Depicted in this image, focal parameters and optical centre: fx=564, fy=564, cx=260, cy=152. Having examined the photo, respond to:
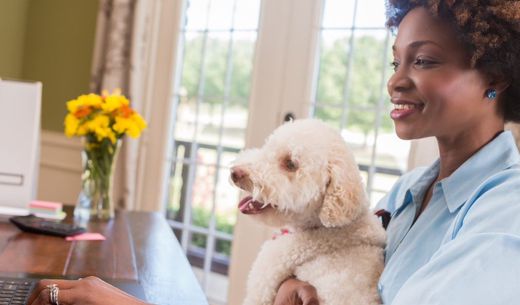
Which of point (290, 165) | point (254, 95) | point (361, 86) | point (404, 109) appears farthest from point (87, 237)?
point (361, 86)

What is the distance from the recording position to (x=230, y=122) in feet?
10.5

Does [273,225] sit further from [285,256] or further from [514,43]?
[514,43]

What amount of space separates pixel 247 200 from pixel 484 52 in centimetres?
61

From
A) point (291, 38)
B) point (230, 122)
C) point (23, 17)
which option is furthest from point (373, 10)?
point (23, 17)

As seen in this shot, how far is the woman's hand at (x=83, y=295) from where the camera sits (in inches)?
36.5

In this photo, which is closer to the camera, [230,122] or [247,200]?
[247,200]

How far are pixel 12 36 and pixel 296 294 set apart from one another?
3.07 meters

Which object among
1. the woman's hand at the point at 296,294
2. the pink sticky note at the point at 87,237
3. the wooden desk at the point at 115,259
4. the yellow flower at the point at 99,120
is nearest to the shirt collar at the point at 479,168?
the woman's hand at the point at 296,294

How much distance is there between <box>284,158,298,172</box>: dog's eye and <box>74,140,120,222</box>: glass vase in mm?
843

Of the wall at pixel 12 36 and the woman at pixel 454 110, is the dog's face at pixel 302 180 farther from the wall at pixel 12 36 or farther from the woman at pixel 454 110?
the wall at pixel 12 36

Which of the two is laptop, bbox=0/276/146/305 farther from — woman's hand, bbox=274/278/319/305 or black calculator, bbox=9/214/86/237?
black calculator, bbox=9/214/86/237

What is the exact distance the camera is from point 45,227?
→ 1.63 meters

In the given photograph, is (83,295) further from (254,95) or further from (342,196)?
(254,95)

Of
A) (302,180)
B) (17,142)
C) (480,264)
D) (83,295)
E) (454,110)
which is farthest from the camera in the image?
(17,142)
